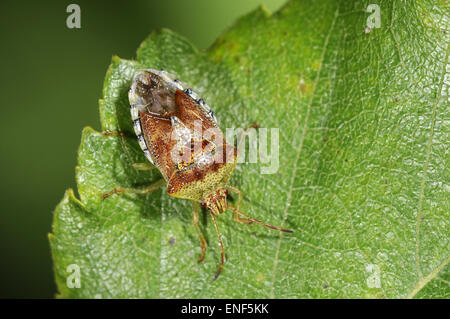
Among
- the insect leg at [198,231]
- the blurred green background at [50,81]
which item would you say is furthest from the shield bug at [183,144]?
the blurred green background at [50,81]

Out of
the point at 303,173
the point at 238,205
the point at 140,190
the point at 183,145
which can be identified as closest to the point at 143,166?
the point at 140,190

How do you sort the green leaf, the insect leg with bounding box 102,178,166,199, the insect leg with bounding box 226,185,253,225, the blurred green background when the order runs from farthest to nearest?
the blurred green background
the insect leg with bounding box 226,185,253,225
the insect leg with bounding box 102,178,166,199
the green leaf

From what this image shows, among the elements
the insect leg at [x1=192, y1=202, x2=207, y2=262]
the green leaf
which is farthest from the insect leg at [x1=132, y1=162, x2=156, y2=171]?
the insect leg at [x1=192, y1=202, x2=207, y2=262]

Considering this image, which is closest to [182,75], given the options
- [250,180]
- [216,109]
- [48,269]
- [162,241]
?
[216,109]

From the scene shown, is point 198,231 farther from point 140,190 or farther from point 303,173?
→ point 303,173

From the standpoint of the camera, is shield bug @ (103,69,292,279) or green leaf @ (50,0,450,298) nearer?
green leaf @ (50,0,450,298)

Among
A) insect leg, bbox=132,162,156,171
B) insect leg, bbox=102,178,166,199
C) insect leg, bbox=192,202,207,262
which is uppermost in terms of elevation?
insect leg, bbox=132,162,156,171

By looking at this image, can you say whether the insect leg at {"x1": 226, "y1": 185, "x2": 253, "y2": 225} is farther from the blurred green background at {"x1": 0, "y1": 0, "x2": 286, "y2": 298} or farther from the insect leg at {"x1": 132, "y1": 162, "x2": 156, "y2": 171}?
the blurred green background at {"x1": 0, "y1": 0, "x2": 286, "y2": 298}
